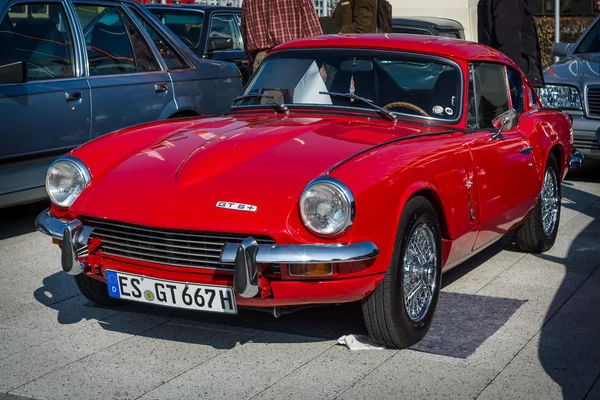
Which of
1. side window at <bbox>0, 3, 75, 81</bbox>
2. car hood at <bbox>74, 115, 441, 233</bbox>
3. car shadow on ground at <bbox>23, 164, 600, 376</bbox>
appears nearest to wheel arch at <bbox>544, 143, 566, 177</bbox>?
car shadow on ground at <bbox>23, 164, 600, 376</bbox>

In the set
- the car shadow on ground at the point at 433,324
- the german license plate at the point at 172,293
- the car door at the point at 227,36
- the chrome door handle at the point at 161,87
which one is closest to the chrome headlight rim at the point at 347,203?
the german license plate at the point at 172,293

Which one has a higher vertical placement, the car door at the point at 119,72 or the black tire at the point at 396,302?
the car door at the point at 119,72

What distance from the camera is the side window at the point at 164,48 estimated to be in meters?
8.69

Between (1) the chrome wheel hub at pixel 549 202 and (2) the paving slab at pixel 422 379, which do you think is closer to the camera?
(2) the paving slab at pixel 422 379

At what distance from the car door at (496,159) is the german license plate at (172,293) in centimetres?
181

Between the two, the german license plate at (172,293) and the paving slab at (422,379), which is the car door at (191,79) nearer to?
the german license plate at (172,293)

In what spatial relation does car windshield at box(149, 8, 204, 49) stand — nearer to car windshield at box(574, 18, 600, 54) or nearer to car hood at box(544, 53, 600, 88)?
car hood at box(544, 53, 600, 88)

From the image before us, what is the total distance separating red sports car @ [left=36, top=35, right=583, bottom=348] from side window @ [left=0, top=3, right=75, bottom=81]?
2.03 metres

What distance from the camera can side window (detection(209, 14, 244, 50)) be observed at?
1236cm

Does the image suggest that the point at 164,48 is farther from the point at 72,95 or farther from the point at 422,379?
the point at 422,379

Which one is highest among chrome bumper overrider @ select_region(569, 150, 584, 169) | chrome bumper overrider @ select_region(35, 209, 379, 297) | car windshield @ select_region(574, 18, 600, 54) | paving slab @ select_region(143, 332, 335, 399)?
chrome bumper overrider @ select_region(35, 209, 379, 297)

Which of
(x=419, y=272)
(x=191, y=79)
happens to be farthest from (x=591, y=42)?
(x=419, y=272)

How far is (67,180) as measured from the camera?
530 centimetres

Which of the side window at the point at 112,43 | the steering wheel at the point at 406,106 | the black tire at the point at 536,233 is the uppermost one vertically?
the side window at the point at 112,43
